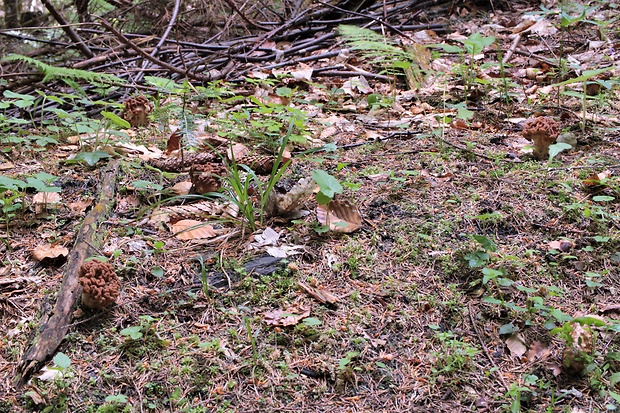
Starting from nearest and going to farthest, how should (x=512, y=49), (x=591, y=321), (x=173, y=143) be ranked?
1. (x=591, y=321)
2. (x=173, y=143)
3. (x=512, y=49)

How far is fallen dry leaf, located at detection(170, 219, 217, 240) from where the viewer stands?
224 centimetres

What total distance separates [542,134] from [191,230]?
2063mm

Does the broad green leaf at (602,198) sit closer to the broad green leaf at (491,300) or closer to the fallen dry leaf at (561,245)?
the fallen dry leaf at (561,245)

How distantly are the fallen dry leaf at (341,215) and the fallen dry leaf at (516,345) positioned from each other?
85 centimetres

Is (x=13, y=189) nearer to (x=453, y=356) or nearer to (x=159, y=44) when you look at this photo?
(x=453, y=356)

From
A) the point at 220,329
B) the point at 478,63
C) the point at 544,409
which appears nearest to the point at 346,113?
the point at 478,63

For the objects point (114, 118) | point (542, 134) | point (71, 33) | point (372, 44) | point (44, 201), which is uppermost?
point (71, 33)

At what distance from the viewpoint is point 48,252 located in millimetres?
2088

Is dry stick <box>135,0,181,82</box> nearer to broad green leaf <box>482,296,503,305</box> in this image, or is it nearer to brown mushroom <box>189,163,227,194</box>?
brown mushroom <box>189,163,227,194</box>

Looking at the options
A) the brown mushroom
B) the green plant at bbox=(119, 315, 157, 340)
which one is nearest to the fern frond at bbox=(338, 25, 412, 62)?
the brown mushroom

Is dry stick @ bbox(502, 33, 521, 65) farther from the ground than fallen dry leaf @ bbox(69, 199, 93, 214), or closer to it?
closer to it

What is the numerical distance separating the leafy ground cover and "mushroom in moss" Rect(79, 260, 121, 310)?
55mm

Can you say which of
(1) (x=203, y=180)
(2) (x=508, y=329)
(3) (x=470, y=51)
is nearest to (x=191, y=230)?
(1) (x=203, y=180)

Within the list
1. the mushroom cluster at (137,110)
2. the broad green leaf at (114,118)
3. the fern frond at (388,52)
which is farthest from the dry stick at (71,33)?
the fern frond at (388,52)
